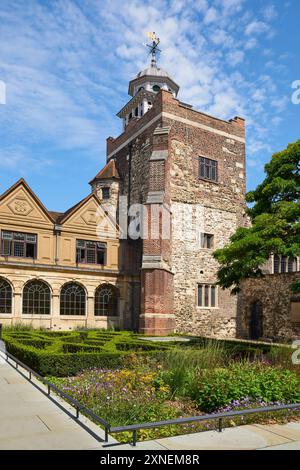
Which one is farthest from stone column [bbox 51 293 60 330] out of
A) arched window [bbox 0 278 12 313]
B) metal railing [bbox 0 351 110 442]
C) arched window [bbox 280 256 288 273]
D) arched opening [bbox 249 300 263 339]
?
arched window [bbox 280 256 288 273]

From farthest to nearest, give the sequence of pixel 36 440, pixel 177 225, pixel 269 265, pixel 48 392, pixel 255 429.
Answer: pixel 269 265, pixel 177 225, pixel 48 392, pixel 255 429, pixel 36 440

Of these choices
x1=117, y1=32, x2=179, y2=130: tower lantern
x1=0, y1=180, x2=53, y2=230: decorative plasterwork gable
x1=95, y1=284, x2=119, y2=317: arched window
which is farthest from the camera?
x1=117, y1=32, x2=179, y2=130: tower lantern

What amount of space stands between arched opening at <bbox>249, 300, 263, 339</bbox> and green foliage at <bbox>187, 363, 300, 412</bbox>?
2095cm

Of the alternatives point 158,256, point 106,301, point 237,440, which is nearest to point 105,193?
point 106,301

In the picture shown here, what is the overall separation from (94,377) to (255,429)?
16.8 feet

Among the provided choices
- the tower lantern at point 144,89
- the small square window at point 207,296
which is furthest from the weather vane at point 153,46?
the small square window at point 207,296

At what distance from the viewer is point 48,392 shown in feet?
31.7

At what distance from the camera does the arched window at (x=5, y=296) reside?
1041 inches

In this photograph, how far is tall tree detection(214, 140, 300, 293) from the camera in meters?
15.8

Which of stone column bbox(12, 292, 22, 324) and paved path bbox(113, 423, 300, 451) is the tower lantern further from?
paved path bbox(113, 423, 300, 451)

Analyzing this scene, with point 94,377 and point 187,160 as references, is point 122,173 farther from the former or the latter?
point 94,377

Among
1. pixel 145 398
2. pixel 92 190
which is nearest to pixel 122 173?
pixel 92 190

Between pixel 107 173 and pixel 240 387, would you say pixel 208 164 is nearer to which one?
pixel 107 173

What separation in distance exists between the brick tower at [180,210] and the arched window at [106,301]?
1.19 metres
